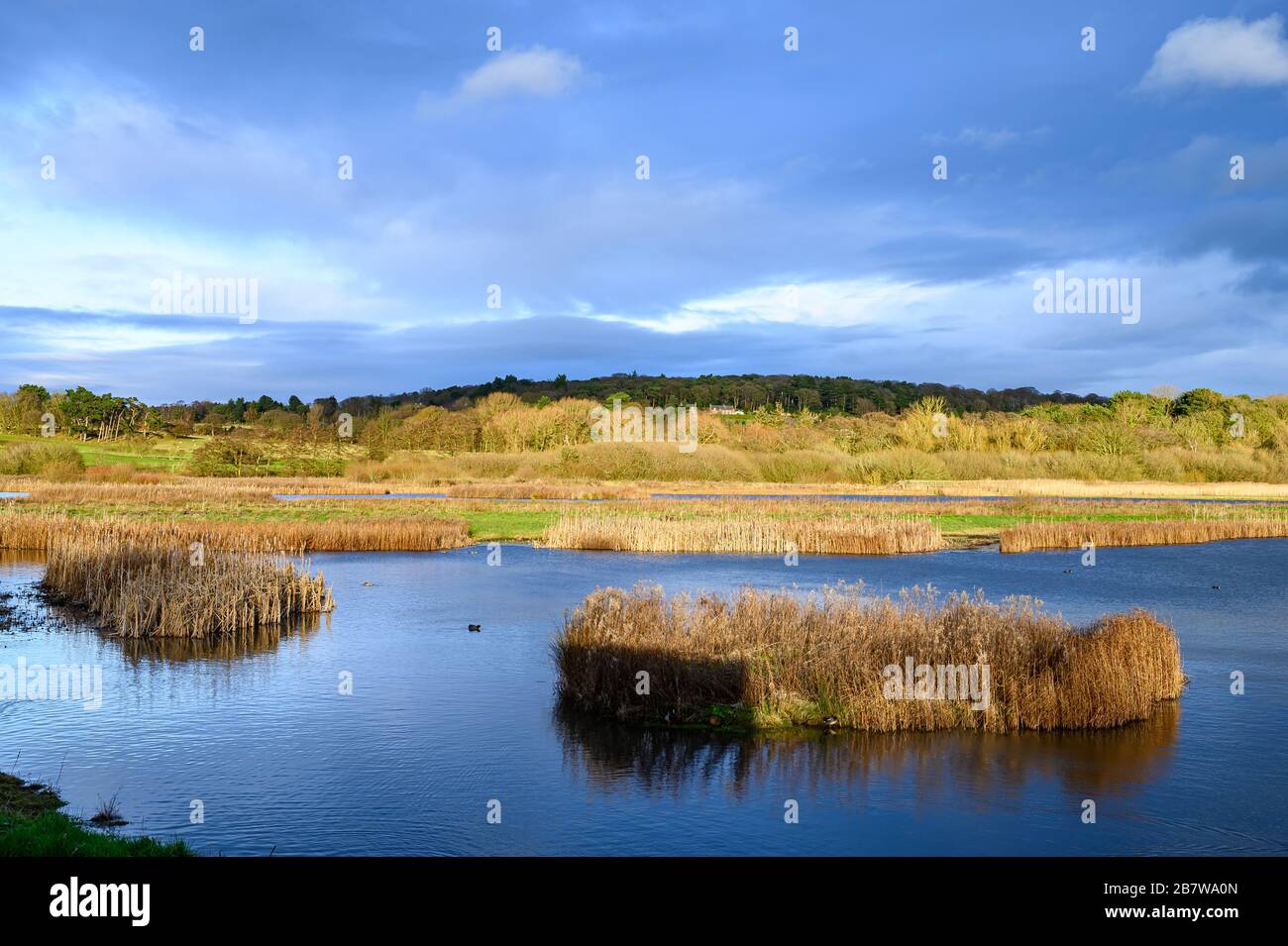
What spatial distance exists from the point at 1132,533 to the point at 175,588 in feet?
110

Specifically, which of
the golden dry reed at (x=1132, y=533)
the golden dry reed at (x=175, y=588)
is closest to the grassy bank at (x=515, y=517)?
the golden dry reed at (x=1132, y=533)

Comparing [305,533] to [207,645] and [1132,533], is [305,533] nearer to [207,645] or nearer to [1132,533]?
[207,645]

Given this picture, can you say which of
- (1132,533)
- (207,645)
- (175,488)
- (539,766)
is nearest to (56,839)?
(539,766)

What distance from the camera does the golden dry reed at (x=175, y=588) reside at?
19516mm

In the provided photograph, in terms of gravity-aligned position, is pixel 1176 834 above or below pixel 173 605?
below

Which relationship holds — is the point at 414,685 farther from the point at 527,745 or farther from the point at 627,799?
the point at 627,799

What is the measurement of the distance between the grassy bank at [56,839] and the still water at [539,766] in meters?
Result: 0.56

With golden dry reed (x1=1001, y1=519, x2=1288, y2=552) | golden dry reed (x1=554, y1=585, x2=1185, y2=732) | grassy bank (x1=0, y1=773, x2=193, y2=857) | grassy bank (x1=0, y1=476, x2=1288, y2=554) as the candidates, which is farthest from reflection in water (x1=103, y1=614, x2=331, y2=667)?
golden dry reed (x1=1001, y1=519, x2=1288, y2=552)

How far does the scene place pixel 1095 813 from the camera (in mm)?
10414
